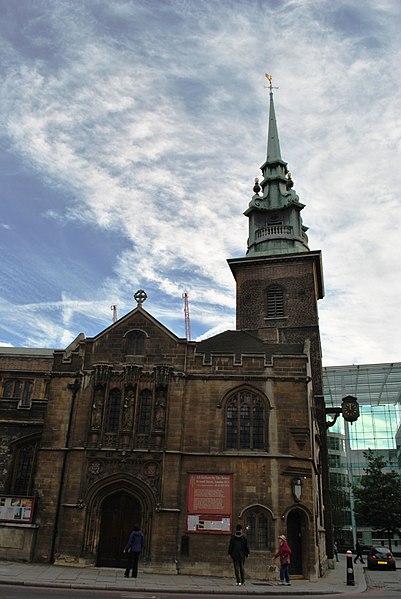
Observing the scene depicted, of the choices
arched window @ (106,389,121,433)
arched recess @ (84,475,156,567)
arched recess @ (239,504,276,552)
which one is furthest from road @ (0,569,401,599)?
arched window @ (106,389,121,433)

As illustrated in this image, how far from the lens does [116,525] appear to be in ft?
69.6

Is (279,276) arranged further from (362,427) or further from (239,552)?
(362,427)

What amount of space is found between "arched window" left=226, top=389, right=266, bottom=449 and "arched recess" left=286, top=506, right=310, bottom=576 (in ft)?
9.76

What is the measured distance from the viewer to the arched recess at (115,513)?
2058 centimetres

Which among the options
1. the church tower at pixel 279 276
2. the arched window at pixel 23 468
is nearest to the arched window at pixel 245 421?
the church tower at pixel 279 276

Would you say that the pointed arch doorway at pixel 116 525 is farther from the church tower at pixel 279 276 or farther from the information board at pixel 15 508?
the church tower at pixel 279 276

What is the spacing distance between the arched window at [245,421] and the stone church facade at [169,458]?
4 cm

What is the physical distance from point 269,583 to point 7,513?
35.3 ft

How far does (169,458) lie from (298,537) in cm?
618

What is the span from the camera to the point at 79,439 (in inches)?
872

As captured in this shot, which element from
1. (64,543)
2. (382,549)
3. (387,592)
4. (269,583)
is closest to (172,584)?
(269,583)

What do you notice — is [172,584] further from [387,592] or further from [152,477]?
[387,592]

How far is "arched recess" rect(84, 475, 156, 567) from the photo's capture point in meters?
20.6

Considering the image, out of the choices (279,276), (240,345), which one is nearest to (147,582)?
(240,345)
